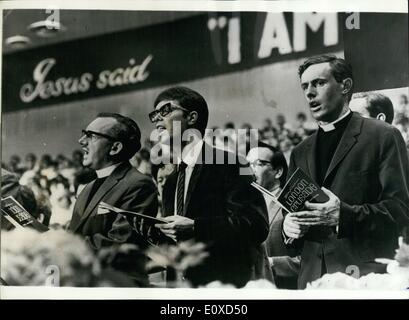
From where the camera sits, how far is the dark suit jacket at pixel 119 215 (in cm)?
377

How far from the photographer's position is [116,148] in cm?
387

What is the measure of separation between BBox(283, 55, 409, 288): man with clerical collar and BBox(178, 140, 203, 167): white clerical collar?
648mm

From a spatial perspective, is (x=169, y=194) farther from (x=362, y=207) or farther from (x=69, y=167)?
(x=362, y=207)

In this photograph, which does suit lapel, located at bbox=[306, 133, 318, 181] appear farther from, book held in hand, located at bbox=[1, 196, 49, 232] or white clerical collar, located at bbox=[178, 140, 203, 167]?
book held in hand, located at bbox=[1, 196, 49, 232]

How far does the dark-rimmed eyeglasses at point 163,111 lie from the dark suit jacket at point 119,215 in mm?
368

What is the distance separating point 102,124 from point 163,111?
43 centimetres

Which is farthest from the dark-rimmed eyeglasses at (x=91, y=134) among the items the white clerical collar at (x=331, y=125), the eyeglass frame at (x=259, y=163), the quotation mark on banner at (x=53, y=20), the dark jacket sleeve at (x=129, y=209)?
the white clerical collar at (x=331, y=125)

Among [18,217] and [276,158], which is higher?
[276,158]

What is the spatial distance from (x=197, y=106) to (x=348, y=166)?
1115 mm

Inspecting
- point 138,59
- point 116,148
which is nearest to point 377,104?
point 138,59

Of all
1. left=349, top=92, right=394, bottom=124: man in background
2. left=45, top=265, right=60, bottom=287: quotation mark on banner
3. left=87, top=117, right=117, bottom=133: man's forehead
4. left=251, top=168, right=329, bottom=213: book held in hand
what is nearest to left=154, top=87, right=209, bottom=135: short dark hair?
left=87, top=117, right=117, bottom=133: man's forehead

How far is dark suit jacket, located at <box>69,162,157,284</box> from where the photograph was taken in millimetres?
3768
